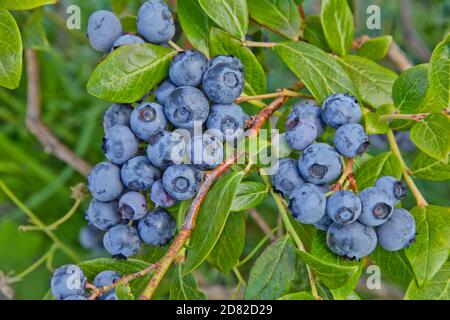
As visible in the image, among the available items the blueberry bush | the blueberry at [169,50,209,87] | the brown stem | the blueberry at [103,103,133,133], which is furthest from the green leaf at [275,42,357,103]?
the brown stem

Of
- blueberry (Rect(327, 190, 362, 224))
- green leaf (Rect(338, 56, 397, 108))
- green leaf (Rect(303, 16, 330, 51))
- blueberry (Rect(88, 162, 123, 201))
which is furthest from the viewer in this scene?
green leaf (Rect(303, 16, 330, 51))

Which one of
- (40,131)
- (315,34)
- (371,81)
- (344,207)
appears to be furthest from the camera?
(40,131)

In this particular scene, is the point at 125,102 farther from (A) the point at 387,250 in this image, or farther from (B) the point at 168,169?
(A) the point at 387,250

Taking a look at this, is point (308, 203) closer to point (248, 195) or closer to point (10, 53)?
point (248, 195)

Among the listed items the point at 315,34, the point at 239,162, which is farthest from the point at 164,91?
the point at 315,34

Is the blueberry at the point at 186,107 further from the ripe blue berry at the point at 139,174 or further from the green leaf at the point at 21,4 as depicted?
the green leaf at the point at 21,4

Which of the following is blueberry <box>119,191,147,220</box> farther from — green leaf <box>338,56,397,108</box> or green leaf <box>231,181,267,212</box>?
green leaf <box>338,56,397,108</box>

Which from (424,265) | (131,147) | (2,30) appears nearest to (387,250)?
(424,265)
